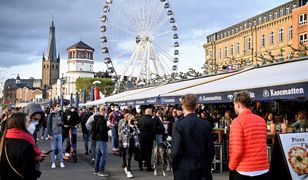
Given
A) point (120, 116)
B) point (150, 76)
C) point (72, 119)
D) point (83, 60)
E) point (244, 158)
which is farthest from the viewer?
point (83, 60)

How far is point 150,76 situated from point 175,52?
11.3 feet

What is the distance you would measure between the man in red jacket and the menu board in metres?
1.64

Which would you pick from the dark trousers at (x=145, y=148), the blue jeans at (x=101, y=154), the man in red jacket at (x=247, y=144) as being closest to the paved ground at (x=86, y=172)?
the blue jeans at (x=101, y=154)

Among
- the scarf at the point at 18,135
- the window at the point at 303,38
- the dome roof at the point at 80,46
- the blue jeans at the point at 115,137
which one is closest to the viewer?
the scarf at the point at 18,135

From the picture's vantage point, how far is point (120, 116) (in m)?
19.2

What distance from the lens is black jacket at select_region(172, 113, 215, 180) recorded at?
5656 millimetres

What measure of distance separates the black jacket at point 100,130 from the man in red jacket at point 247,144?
683cm

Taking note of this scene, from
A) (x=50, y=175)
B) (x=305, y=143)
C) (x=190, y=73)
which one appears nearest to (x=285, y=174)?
(x=305, y=143)

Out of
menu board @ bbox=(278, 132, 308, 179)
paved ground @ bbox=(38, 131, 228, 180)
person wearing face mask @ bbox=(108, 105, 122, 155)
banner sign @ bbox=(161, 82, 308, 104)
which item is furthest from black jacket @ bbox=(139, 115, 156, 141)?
menu board @ bbox=(278, 132, 308, 179)

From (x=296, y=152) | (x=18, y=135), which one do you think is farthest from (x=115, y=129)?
(x=18, y=135)

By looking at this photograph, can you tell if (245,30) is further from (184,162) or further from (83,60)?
(83,60)

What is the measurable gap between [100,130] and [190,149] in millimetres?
6498

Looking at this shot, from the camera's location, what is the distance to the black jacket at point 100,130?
38.7ft

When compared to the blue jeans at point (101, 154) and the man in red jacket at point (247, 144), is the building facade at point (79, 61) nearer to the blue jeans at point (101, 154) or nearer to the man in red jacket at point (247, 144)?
the blue jeans at point (101, 154)
